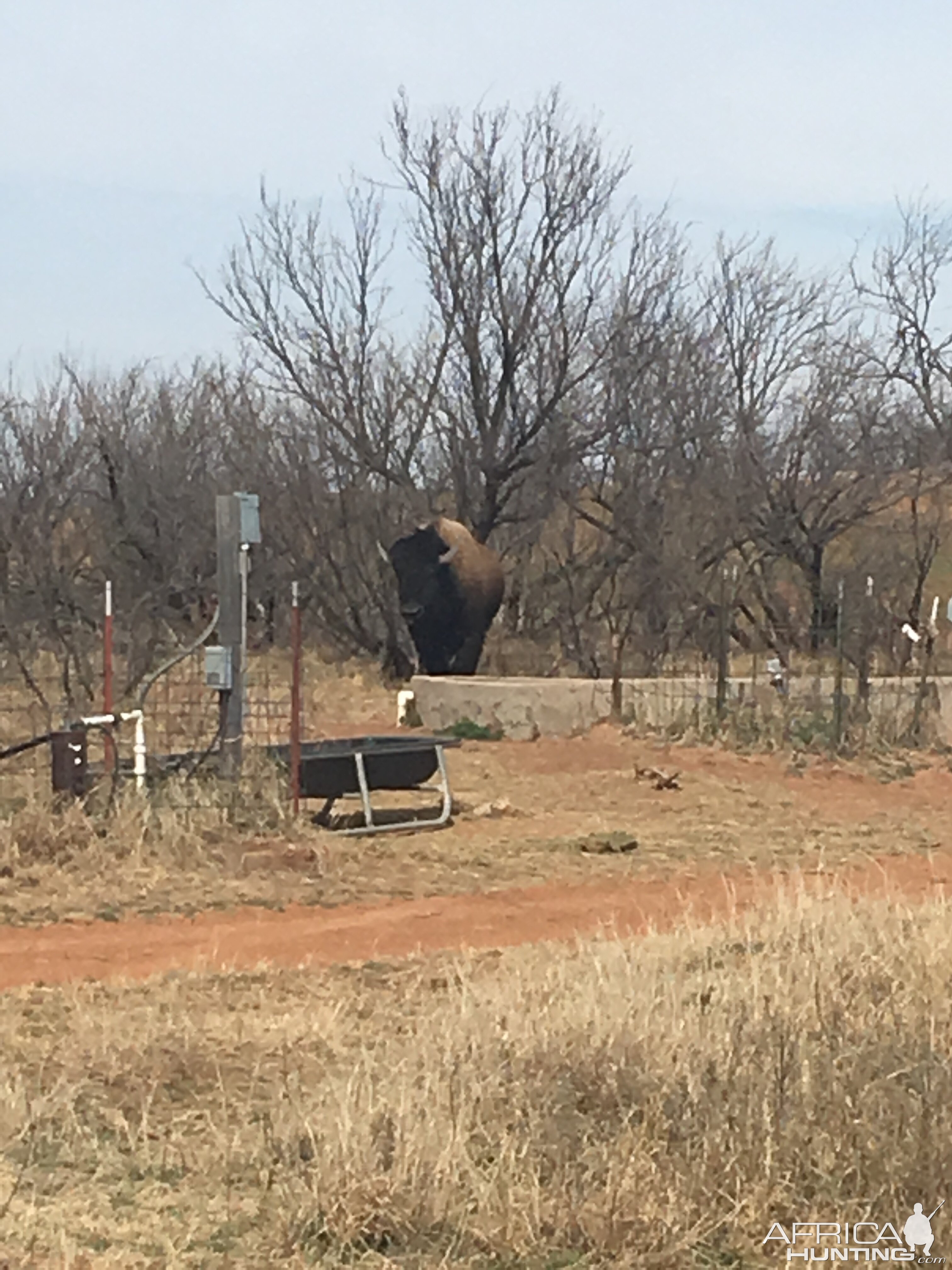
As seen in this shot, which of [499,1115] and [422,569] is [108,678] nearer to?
[499,1115]

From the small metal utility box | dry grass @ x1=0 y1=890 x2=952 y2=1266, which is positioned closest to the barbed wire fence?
the small metal utility box

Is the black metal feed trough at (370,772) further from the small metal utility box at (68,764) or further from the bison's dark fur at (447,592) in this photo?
the bison's dark fur at (447,592)

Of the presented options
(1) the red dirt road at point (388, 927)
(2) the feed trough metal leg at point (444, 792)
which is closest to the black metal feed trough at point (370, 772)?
(2) the feed trough metal leg at point (444, 792)

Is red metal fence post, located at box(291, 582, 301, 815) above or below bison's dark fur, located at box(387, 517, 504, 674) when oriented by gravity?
below

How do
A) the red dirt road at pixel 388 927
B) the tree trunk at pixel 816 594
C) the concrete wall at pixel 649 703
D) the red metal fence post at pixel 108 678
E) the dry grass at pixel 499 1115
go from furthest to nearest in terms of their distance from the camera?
the tree trunk at pixel 816 594
the concrete wall at pixel 649 703
the red metal fence post at pixel 108 678
the red dirt road at pixel 388 927
the dry grass at pixel 499 1115

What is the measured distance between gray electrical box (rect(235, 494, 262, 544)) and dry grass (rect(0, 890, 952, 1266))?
230 inches

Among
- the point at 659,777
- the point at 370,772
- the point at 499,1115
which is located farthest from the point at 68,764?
the point at 499,1115

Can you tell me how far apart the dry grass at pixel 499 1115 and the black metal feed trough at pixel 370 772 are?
4.93 m

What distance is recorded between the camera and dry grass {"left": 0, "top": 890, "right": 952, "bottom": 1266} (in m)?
4.12

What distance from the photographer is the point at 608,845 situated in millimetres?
11477

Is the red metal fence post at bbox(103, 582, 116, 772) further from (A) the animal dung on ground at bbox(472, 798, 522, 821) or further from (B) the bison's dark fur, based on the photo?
(B) the bison's dark fur

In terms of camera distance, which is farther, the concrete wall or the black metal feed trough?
the concrete wall

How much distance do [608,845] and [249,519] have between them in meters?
3.48

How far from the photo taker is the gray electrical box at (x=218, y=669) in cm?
1181
